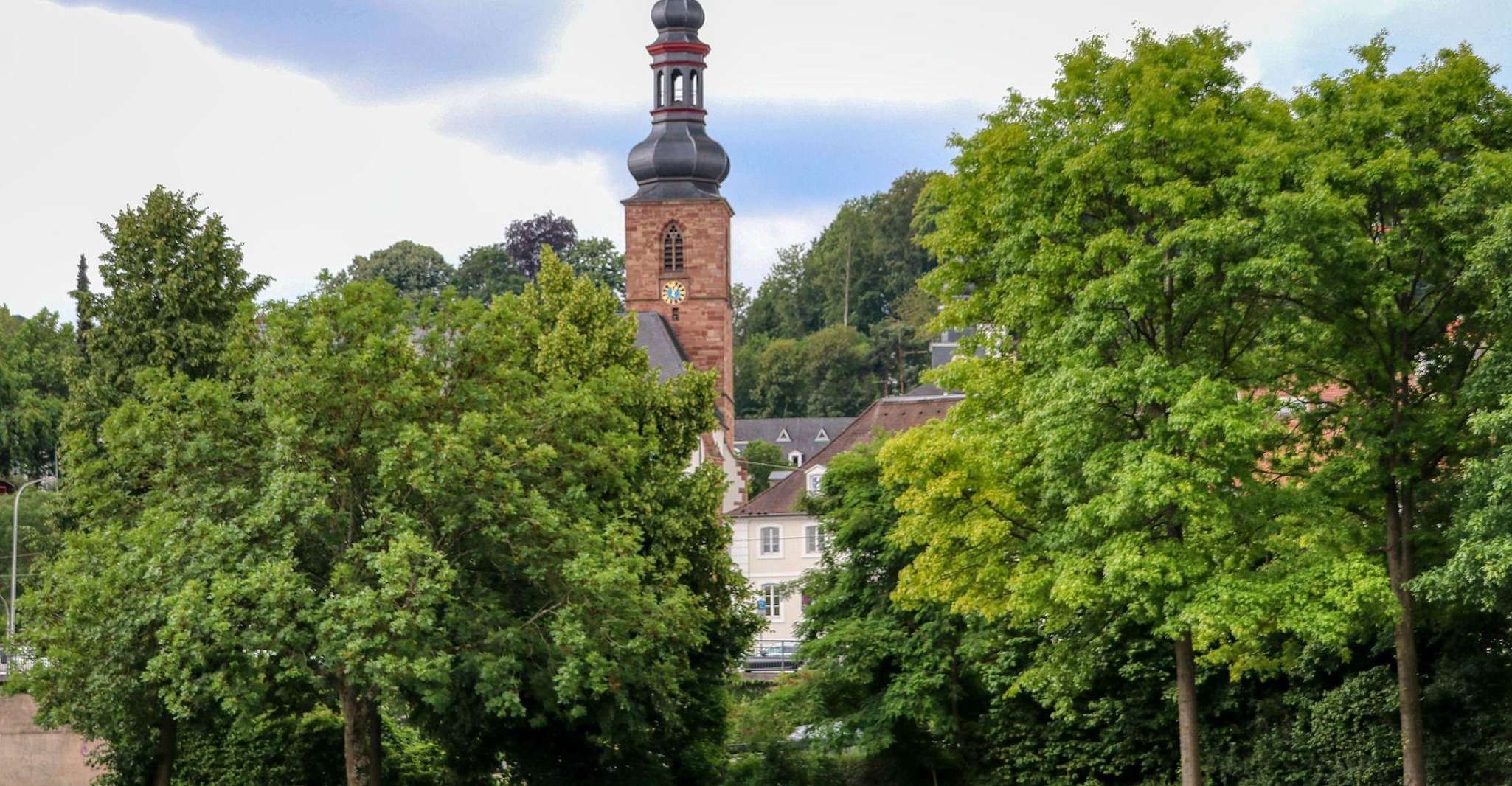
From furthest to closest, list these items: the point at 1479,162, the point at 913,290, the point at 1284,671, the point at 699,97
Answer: the point at 913,290 < the point at 699,97 < the point at 1284,671 < the point at 1479,162

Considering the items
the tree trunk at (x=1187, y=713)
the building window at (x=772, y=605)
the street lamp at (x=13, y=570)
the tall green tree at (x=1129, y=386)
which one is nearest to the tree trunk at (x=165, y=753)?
the street lamp at (x=13, y=570)

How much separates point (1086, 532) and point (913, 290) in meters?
106

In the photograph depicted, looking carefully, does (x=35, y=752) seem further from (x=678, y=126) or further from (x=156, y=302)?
(x=678, y=126)

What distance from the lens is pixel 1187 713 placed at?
90.7 feet

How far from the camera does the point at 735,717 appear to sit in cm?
3716

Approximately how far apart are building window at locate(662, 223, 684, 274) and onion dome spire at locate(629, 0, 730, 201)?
1701 mm

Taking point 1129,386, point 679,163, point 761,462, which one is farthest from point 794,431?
point 1129,386

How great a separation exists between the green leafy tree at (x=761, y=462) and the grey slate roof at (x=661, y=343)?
18.4 meters

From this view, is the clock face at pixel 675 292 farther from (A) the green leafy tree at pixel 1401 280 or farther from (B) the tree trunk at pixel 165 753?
(A) the green leafy tree at pixel 1401 280

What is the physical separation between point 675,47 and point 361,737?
206ft

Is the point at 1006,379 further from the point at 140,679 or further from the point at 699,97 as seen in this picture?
the point at 699,97

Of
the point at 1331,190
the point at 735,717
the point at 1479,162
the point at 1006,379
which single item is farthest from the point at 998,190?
the point at 735,717

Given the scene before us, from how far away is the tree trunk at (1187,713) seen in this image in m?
27.6

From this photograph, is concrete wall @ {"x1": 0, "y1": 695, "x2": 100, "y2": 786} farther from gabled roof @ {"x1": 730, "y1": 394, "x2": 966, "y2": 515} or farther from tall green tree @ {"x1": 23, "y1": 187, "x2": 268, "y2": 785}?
gabled roof @ {"x1": 730, "y1": 394, "x2": 966, "y2": 515}
